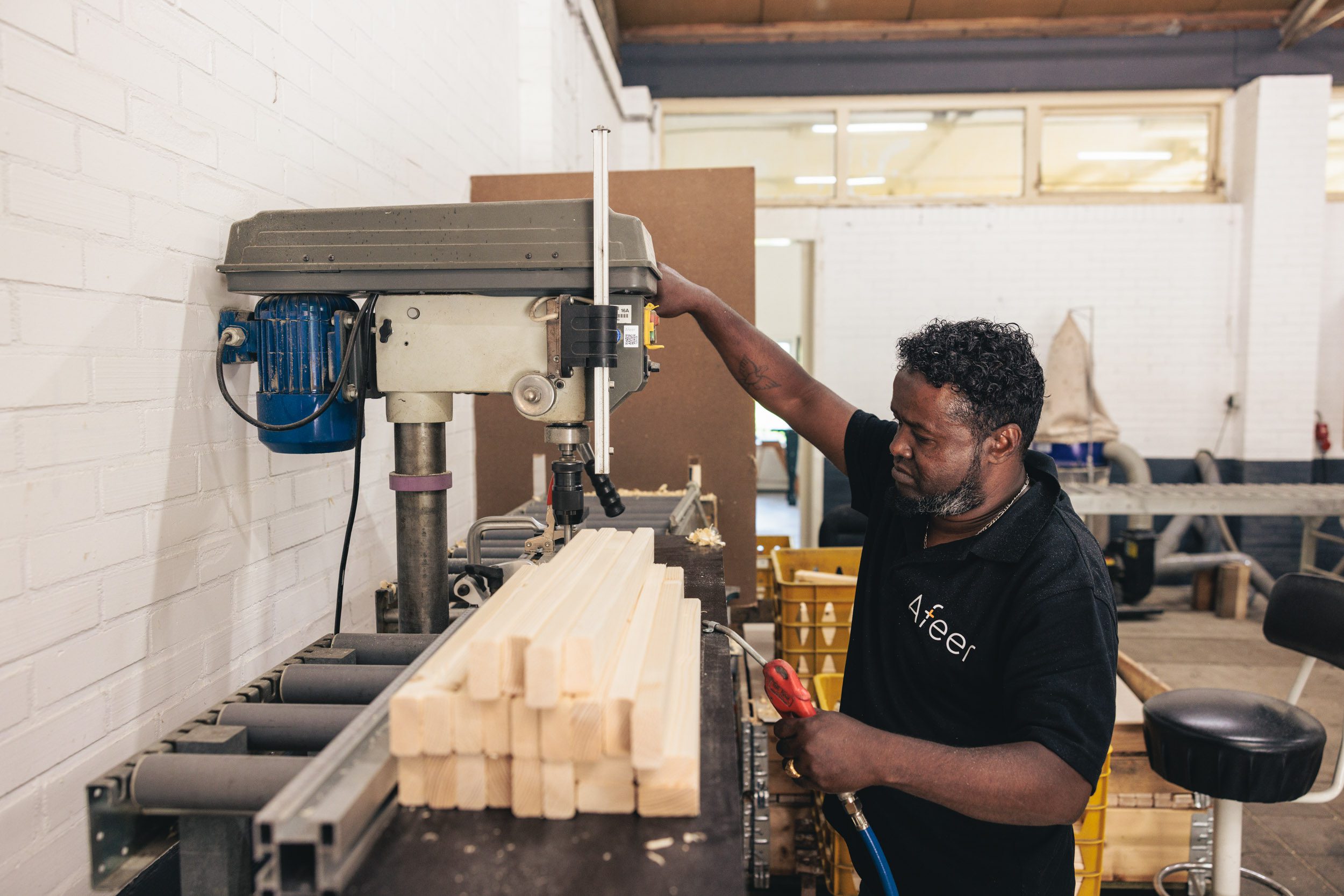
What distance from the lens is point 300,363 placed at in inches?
48.8

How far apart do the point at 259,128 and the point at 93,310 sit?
0.54 metres

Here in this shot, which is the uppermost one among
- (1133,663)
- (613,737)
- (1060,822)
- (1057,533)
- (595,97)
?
(595,97)

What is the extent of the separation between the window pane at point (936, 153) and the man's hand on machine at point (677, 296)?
4389 mm

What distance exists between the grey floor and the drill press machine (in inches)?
103

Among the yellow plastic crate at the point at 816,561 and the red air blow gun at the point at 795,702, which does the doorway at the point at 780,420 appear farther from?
the red air blow gun at the point at 795,702

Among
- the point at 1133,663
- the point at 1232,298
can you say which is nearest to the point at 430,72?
the point at 1133,663

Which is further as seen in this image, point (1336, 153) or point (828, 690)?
point (1336, 153)

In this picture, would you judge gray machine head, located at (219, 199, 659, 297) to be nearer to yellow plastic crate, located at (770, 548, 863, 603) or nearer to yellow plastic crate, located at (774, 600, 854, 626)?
yellow plastic crate, located at (774, 600, 854, 626)

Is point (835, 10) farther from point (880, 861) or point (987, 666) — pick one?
point (880, 861)

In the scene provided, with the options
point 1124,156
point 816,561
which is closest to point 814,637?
point 816,561

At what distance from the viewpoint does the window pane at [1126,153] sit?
567 cm

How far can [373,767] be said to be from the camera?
770 mm

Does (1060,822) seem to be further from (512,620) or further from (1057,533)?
(512,620)

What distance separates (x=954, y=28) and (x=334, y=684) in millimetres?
5888
